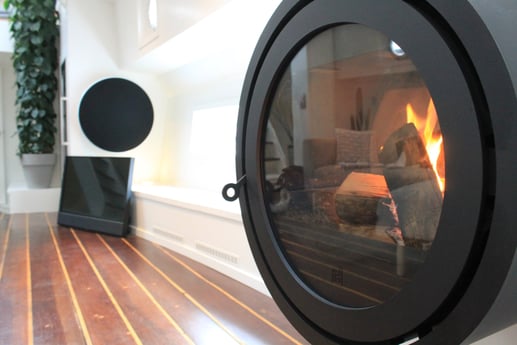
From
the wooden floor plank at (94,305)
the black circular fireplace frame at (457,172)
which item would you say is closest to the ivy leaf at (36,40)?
the wooden floor plank at (94,305)

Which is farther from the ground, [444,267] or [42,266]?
[444,267]

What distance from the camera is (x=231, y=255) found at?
177 centimetres

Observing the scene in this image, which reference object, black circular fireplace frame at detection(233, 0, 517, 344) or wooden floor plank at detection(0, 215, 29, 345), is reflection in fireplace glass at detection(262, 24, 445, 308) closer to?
black circular fireplace frame at detection(233, 0, 517, 344)

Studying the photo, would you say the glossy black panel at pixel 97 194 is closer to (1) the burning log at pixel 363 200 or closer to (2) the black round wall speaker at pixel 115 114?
(2) the black round wall speaker at pixel 115 114

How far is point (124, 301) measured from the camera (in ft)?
4.88

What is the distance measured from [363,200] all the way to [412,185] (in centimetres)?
12

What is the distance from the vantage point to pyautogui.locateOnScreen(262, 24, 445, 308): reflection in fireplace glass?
638 millimetres

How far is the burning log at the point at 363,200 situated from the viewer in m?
0.71

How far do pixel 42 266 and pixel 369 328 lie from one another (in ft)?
6.03

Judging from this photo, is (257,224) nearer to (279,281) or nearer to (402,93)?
(279,281)

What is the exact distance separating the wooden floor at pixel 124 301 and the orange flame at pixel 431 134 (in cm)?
80

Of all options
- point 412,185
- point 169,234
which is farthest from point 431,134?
point 169,234

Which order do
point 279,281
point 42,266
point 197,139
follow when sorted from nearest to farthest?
point 279,281
point 42,266
point 197,139

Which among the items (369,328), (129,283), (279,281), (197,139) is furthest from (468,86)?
(197,139)
